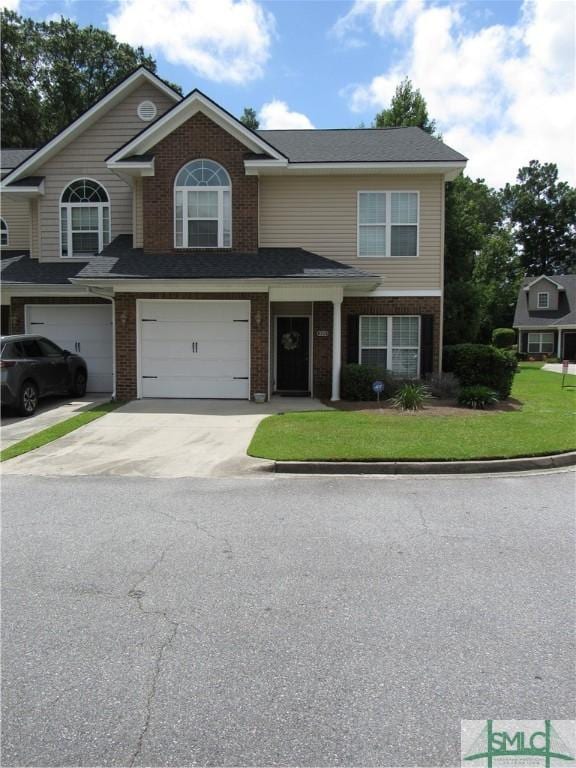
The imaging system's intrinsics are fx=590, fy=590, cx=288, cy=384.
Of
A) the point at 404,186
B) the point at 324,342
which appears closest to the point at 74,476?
the point at 324,342

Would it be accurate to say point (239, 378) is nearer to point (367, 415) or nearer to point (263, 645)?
point (367, 415)

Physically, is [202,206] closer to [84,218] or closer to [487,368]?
[84,218]

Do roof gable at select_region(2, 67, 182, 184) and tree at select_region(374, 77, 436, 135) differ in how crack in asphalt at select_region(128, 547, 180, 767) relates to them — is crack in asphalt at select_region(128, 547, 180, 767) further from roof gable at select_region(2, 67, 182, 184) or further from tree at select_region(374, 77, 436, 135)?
tree at select_region(374, 77, 436, 135)

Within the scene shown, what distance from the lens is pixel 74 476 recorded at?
8188 mm

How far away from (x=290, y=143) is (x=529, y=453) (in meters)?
12.5

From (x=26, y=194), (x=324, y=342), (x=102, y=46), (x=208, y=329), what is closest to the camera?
(x=208, y=329)

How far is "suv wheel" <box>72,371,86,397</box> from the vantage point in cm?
1513

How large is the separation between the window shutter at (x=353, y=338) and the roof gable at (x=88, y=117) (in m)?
7.98

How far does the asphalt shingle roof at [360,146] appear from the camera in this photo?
51.0ft

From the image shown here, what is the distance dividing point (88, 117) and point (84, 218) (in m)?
2.82

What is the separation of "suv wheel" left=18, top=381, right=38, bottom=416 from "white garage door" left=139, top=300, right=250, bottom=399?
2684 mm

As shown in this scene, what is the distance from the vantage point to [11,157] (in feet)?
68.3

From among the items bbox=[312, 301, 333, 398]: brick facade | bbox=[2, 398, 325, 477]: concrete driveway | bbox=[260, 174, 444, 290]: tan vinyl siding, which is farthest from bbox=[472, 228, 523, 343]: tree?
bbox=[2, 398, 325, 477]: concrete driveway

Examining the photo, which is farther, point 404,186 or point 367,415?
point 404,186
